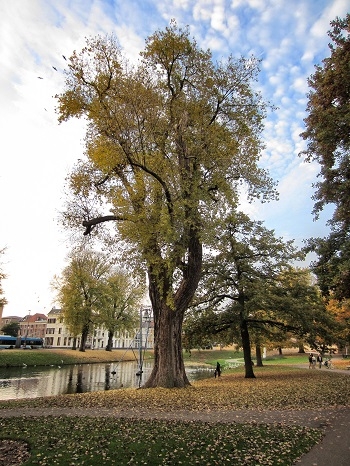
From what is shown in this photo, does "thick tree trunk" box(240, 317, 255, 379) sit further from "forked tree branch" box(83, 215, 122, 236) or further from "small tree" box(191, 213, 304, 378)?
"forked tree branch" box(83, 215, 122, 236)

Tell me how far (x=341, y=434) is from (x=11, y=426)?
8015 millimetres

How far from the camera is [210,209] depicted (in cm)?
1512

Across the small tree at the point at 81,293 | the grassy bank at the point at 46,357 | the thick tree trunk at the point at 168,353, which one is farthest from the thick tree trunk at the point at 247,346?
the small tree at the point at 81,293

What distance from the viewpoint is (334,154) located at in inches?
562

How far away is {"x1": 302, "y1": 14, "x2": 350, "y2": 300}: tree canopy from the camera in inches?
502

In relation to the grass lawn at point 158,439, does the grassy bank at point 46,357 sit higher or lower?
higher

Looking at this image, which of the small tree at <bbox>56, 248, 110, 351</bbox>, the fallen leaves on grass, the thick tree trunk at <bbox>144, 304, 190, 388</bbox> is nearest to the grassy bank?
the small tree at <bbox>56, 248, 110, 351</bbox>

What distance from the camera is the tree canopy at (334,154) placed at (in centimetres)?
1275

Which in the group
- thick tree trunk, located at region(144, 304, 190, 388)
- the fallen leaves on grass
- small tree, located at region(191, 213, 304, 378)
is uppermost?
small tree, located at region(191, 213, 304, 378)

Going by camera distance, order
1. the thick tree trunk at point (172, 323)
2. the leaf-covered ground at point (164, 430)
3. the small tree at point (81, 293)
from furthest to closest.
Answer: the small tree at point (81, 293) < the thick tree trunk at point (172, 323) < the leaf-covered ground at point (164, 430)

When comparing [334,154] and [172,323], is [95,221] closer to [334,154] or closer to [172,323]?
[172,323]

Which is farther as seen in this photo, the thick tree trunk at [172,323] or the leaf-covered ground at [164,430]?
the thick tree trunk at [172,323]

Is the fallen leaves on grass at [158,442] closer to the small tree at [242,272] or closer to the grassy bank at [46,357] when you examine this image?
the small tree at [242,272]

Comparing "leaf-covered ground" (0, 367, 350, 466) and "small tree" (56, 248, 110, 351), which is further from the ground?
"small tree" (56, 248, 110, 351)
